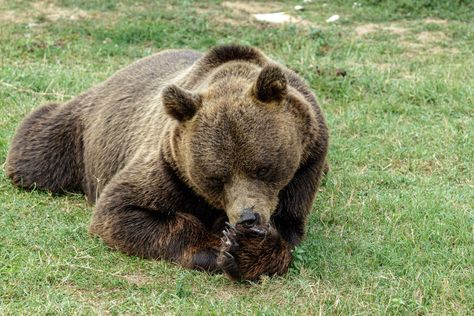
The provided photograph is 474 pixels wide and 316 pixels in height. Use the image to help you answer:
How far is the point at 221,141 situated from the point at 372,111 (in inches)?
161

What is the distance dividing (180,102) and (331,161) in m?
2.78

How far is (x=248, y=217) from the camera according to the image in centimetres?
526

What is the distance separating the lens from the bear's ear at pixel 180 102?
5.45 m

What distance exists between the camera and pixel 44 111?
311 inches

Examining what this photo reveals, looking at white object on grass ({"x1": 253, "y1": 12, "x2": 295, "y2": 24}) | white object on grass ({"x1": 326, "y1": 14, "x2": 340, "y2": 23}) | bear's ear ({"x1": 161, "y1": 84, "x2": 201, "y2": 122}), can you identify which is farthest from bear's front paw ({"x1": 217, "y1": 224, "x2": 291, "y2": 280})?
white object on grass ({"x1": 326, "y1": 14, "x2": 340, "y2": 23})

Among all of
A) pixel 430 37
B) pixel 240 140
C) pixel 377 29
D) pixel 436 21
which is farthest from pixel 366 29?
pixel 240 140

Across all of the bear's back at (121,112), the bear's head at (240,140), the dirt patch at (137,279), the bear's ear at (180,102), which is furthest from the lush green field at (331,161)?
the bear's ear at (180,102)

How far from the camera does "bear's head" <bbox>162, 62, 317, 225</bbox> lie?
5320mm

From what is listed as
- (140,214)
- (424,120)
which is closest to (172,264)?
(140,214)

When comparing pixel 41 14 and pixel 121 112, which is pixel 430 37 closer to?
pixel 41 14

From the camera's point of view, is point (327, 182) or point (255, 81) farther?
point (327, 182)

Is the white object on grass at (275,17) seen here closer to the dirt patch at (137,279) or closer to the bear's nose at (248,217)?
the dirt patch at (137,279)

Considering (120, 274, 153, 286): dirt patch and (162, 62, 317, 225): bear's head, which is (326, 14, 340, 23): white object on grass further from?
(120, 274, 153, 286): dirt patch

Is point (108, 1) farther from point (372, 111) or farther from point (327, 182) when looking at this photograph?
point (327, 182)
